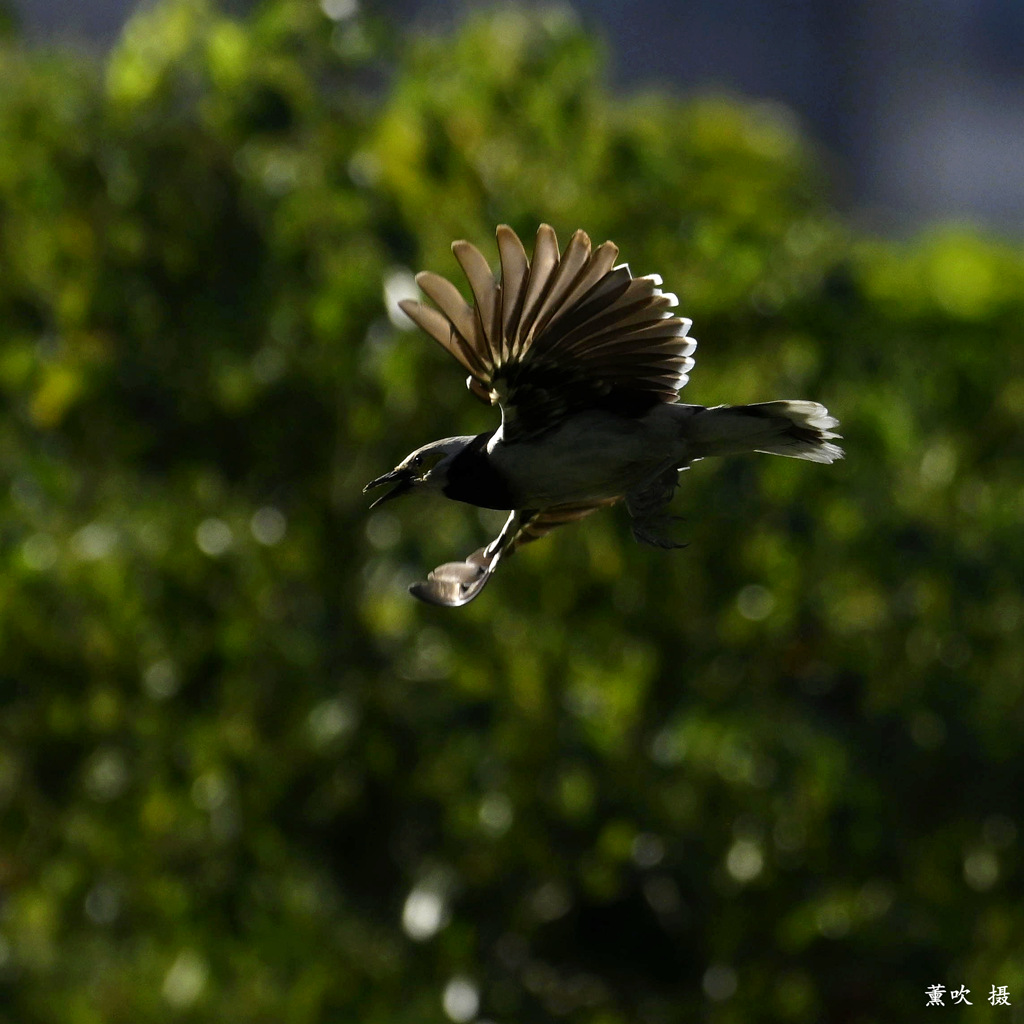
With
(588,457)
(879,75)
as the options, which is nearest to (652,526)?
(588,457)

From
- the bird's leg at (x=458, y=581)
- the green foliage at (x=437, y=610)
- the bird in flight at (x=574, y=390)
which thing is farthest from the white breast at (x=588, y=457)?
the green foliage at (x=437, y=610)

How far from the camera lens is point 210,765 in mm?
6199

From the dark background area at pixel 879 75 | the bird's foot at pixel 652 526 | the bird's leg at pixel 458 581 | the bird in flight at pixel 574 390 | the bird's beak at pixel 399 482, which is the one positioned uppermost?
the dark background area at pixel 879 75

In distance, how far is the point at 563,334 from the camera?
285 centimetres

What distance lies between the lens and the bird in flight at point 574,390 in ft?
8.89

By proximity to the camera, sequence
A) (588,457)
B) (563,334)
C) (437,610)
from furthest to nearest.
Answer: (437,610)
(563,334)
(588,457)

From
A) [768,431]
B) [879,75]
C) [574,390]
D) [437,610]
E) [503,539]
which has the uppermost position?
[879,75]

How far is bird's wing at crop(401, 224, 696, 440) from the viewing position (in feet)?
9.29

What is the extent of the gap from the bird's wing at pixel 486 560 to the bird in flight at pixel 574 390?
0.5 inches

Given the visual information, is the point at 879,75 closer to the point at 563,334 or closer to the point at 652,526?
the point at 563,334

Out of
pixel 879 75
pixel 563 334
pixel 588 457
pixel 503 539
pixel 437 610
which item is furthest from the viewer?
pixel 879 75

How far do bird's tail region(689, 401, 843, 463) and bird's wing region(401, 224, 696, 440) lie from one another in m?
0.08

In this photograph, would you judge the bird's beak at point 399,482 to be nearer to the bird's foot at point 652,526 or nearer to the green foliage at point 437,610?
the bird's foot at point 652,526

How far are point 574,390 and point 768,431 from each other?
33 centimetres
